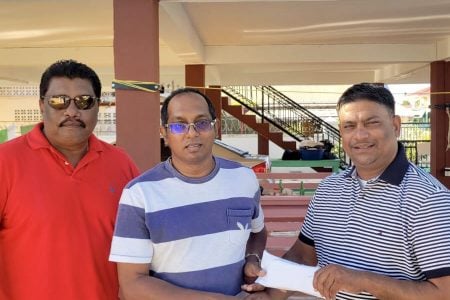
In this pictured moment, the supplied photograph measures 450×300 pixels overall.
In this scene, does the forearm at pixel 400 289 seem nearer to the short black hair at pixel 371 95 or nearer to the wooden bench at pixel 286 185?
the short black hair at pixel 371 95

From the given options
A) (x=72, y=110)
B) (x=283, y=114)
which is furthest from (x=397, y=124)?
(x=283, y=114)

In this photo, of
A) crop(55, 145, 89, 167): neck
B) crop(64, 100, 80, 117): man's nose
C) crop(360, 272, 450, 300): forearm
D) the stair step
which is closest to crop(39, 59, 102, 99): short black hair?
crop(64, 100, 80, 117): man's nose

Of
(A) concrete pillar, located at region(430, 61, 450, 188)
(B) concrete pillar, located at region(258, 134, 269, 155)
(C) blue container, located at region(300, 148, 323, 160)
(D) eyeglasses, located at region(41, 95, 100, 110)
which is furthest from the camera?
(B) concrete pillar, located at region(258, 134, 269, 155)

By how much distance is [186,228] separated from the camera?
1657mm

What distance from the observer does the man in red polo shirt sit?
6.00ft

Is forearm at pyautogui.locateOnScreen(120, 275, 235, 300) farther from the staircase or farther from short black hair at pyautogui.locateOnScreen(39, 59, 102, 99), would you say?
the staircase

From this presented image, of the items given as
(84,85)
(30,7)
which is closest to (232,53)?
(30,7)

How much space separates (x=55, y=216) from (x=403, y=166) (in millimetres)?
1239

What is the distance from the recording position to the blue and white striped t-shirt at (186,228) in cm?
162

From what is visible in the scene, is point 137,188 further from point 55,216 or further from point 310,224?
point 310,224

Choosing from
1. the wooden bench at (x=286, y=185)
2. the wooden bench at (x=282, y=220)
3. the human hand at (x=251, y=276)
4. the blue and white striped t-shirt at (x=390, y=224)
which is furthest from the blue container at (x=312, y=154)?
the human hand at (x=251, y=276)

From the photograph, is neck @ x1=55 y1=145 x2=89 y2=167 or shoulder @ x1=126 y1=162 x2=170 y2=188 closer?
shoulder @ x1=126 y1=162 x2=170 y2=188

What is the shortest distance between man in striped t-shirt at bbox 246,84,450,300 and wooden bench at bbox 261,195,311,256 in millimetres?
1535

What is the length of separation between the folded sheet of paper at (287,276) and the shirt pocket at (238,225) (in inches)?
4.2
